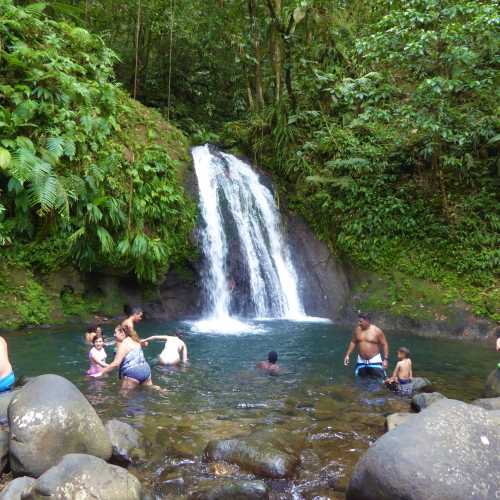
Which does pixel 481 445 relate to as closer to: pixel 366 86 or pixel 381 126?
pixel 366 86

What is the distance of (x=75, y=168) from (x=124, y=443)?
328 inches

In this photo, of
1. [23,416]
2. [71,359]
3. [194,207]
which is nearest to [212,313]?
[194,207]

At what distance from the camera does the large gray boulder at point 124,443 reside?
5051mm

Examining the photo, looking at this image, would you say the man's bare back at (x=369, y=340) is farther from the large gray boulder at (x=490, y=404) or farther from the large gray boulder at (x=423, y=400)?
the large gray boulder at (x=490, y=404)

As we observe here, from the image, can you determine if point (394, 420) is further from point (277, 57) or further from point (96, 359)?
point (277, 57)

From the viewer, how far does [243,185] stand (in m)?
16.7

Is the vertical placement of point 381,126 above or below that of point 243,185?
above

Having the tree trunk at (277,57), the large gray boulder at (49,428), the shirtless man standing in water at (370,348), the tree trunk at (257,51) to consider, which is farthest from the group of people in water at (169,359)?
the tree trunk at (257,51)

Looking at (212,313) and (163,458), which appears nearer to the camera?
A: (163,458)

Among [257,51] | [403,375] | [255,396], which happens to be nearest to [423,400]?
[403,375]

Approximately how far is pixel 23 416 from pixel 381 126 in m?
15.4

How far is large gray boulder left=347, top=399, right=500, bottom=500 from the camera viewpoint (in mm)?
3879

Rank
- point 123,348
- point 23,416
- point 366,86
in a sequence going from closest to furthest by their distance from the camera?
point 23,416
point 123,348
point 366,86

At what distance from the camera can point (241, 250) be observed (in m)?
15.2
